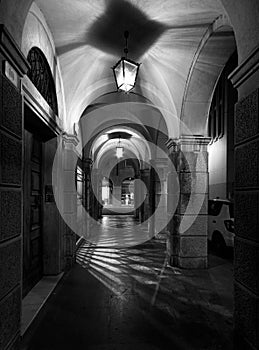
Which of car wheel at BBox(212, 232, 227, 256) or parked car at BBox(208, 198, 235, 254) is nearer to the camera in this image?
parked car at BBox(208, 198, 235, 254)

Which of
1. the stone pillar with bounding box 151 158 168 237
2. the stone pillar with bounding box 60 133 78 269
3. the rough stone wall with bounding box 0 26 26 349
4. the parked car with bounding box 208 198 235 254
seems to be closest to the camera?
the rough stone wall with bounding box 0 26 26 349

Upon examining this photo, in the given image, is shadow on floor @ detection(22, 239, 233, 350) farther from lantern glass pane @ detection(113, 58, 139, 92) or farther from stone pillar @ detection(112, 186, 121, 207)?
stone pillar @ detection(112, 186, 121, 207)

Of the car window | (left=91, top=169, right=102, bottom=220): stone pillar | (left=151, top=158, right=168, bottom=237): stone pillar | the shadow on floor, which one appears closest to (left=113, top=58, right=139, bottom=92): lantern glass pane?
the shadow on floor

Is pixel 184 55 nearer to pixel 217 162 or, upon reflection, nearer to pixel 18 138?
pixel 18 138

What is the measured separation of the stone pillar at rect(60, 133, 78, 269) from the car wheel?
3923 mm

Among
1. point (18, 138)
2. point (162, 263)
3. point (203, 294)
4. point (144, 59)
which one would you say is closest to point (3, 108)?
point (18, 138)

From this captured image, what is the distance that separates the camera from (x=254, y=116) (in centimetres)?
261

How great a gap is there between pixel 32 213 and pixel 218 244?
17.5ft

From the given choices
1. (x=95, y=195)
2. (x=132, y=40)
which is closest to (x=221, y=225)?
(x=132, y=40)

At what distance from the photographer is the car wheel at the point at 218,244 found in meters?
8.32

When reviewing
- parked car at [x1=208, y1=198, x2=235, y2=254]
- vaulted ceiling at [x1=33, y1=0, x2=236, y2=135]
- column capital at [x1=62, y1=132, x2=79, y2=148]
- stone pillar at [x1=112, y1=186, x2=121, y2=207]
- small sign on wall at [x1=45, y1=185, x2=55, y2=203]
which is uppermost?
vaulted ceiling at [x1=33, y1=0, x2=236, y2=135]

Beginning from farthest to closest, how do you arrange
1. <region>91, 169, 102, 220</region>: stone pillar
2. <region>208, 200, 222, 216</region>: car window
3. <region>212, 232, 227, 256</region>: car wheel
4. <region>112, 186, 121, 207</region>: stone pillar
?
<region>112, 186, 121, 207</region>: stone pillar → <region>91, 169, 102, 220</region>: stone pillar → <region>208, 200, 222, 216</region>: car window → <region>212, 232, 227, 256</region>: car wheel

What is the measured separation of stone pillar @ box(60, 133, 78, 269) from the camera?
666 cm

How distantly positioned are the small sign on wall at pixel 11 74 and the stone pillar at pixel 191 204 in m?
4.40
